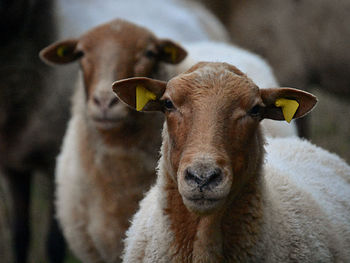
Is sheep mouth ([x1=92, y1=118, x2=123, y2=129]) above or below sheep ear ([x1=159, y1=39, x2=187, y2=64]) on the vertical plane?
below

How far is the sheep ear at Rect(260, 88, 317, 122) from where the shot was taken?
3348mm

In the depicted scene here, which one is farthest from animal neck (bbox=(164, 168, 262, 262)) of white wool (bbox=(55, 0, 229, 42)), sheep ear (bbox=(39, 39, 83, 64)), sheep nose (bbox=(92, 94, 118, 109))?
white wool (bbox=(55, 0, 229, 42))

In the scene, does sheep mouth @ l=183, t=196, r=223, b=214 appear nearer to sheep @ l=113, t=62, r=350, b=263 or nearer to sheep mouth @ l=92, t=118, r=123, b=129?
sheep @ l=113, t=62, r=350, b=263

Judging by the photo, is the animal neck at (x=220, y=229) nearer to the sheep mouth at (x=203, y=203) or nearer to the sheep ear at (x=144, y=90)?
the sheep mouth at (x=203, y=203)

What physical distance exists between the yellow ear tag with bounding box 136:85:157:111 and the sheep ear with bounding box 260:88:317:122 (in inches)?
21.9

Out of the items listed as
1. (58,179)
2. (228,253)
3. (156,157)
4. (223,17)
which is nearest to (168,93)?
(228,253)

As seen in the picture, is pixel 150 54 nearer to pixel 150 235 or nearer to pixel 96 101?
pixel 96 101

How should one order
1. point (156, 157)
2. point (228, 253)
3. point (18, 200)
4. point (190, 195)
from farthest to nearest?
point (18, 200), point (156, 157), point (228, 253), point (190, 195)

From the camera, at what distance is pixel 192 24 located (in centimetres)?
776

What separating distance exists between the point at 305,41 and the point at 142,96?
5.23 meters

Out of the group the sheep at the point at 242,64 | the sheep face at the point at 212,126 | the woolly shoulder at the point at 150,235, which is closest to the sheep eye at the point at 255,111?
the sheep face at the point at 212,126

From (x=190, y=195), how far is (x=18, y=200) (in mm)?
4174

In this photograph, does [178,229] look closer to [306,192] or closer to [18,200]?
[306,192]

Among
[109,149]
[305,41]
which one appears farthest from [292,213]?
[305,41]
